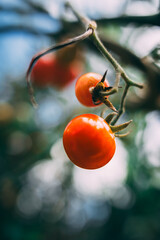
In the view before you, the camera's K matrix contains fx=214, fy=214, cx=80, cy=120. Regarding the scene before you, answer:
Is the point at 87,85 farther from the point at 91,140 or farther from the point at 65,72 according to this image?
Answer: the point at 65,72

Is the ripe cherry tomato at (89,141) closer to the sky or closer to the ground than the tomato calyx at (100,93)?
closer to the ground

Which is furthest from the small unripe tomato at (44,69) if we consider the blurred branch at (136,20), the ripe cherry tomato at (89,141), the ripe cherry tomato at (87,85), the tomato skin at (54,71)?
the ripe cherry tomato at (89,141)

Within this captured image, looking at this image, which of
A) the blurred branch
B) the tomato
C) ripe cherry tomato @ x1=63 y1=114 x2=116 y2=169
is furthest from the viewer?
the tomato

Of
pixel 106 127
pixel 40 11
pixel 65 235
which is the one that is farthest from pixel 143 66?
pixel 65 235

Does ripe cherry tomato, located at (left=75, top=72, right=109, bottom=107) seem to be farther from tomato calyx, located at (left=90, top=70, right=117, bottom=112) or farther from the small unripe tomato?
the small unripe tomato

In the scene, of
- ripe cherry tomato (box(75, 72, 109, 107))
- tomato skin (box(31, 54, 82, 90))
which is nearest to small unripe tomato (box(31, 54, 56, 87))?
tomato skin (box(31, 54, 82, 90))

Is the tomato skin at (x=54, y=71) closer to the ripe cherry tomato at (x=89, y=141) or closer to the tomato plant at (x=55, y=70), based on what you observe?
the tomato plant at (x=55, y=70)
